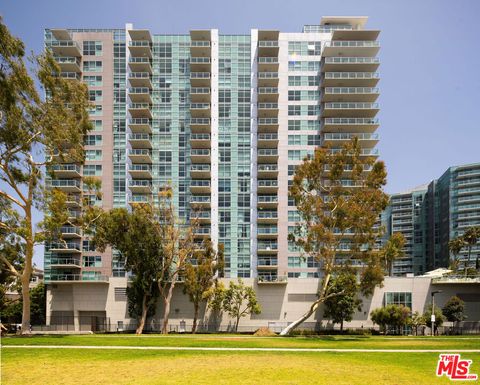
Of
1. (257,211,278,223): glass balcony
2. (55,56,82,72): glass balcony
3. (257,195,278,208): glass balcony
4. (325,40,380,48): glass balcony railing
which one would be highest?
(325,40,380,48): glass balcony railing

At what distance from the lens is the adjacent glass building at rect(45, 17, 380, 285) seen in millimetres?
77312

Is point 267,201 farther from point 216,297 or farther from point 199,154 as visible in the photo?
point 216,297

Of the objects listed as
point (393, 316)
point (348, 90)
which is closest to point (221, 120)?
point (348, 90)

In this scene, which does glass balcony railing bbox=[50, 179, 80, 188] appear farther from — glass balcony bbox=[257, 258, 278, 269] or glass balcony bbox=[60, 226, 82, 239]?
glass balcony bbox=[257, 258, 278, 269]

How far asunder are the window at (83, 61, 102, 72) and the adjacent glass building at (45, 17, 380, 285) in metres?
0.18

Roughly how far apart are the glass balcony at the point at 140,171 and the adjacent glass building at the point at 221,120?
7.8 inches

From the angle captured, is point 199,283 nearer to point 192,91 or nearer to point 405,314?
point 405,314

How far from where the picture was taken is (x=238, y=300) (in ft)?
222

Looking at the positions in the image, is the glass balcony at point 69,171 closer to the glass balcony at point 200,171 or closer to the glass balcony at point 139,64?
the glass balcony at point 200,171

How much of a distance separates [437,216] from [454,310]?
354 ft

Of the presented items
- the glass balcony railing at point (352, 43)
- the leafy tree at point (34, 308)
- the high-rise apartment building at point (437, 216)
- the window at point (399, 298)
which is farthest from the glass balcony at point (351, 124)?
the high-rise apartment building at point (437, 216)

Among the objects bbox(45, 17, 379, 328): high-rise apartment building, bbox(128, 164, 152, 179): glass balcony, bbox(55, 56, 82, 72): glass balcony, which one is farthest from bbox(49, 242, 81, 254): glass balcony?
bbox(55, 56, 82, 72): glass balcony

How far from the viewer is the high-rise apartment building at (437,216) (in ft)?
493

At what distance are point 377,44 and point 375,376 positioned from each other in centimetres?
7409
